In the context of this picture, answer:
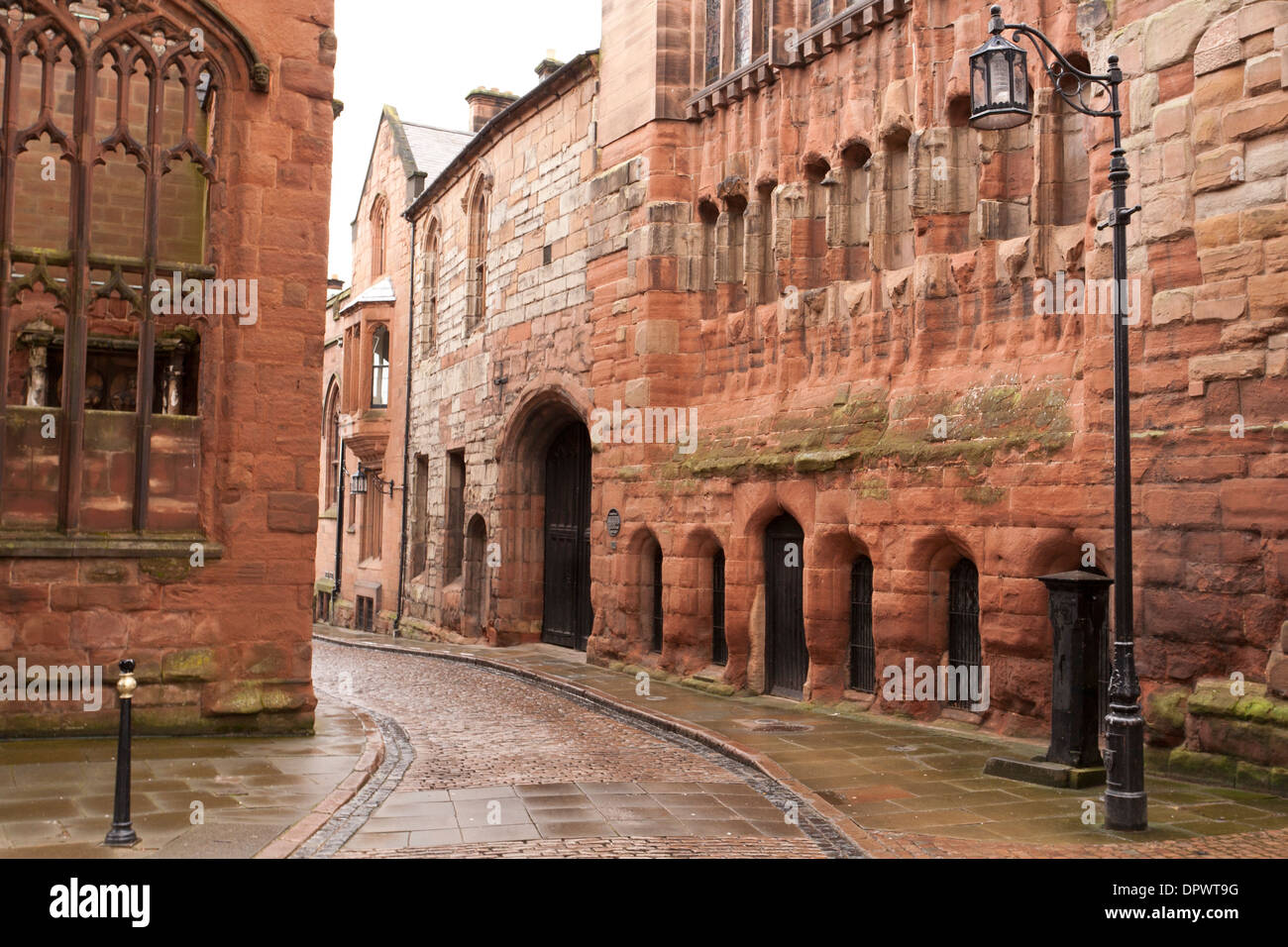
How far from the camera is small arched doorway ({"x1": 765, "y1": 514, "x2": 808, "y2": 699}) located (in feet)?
45.0

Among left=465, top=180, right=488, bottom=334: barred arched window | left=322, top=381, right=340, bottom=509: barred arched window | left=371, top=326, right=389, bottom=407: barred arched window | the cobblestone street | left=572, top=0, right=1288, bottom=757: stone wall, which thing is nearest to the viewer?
the cobblestone street

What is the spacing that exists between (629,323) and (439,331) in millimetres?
9210

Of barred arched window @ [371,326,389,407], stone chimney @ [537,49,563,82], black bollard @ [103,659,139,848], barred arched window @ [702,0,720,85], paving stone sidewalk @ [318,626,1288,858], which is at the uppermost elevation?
stone chimney @ [537,49,563,82]

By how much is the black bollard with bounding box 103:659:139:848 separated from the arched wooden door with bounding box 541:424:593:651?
41.9ft

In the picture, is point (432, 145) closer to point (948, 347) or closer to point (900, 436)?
point (900, 436)

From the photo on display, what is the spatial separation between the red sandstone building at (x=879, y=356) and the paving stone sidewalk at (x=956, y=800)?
547 millimetres

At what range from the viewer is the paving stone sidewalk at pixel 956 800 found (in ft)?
22.5

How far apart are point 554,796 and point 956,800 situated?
268 cm

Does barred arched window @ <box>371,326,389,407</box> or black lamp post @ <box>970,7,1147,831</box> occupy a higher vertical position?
barred arched window @ <box>371,326,389,407</box>

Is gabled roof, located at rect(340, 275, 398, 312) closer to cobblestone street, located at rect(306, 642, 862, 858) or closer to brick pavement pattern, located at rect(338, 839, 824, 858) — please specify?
cobblestone street, located at rect(306, 642, 862, 858)

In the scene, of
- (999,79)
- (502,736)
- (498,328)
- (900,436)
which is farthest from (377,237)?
(999,79)

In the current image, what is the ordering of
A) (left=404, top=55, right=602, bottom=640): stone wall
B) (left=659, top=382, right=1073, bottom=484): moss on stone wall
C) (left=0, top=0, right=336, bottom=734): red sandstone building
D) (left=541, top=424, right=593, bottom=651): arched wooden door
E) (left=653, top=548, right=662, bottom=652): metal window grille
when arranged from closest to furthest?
(left=0, top=0, right=336, bottom=734): red sandstone building < (left=659, top=382, right=1073, bottom=484): moss on stone wall < (left=653, top=548, right=662, bottom=652): metal window grille < (left=404, top=55, right=602, bottom=640): stone wall < (left=541, top=424, right=593, bottom=651): arched wooden door

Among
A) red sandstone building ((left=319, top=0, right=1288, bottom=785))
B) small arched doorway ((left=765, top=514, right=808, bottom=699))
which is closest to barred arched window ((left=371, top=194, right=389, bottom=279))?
red sandstone building ((left=319, top=0, right=1288, bottom=785))

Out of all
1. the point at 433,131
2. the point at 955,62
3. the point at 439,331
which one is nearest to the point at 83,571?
the point at 955,62
